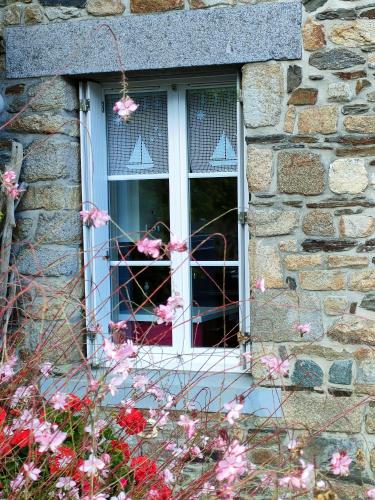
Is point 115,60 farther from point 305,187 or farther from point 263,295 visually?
point 263,295

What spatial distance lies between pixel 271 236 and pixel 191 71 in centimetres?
96

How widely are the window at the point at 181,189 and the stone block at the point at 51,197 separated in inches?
2.7

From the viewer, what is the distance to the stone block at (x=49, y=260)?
13.6 feet

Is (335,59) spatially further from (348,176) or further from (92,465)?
(92,465)

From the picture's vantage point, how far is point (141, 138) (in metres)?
4.23

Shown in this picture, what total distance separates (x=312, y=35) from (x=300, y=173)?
2.19 feet

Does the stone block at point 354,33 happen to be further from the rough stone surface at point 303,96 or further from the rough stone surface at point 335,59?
the rough stone surface at point 303,96

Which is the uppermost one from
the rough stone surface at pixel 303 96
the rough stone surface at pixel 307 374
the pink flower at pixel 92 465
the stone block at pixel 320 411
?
the rough stone surface at pixel 303 96

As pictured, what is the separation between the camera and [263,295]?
3.88 m

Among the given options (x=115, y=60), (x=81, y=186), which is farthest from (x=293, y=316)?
(x=115, y=60)

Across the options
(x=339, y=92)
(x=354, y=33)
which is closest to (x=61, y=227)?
(x=339, y=92)

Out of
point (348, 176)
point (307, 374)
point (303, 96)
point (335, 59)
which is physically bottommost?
point (307, 374)

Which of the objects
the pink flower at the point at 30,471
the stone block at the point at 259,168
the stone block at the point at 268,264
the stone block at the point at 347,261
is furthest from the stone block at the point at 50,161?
the pink flower at the point at 30,471

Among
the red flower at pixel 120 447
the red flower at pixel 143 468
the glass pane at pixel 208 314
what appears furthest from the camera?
the glass pane at pixel 208 314
